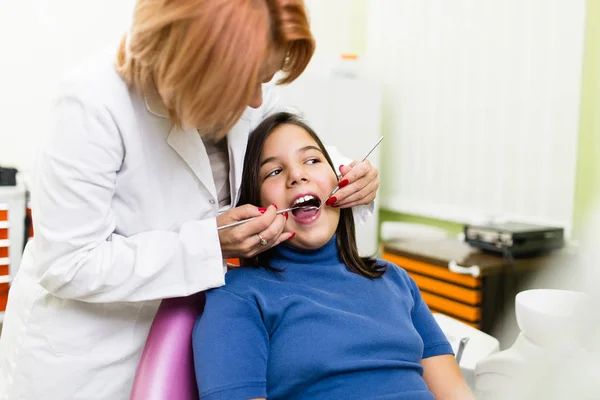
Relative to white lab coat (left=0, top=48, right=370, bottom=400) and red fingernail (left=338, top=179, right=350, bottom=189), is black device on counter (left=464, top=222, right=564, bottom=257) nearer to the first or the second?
red fingernail (left=338, top=179, right=350, bottom=189)

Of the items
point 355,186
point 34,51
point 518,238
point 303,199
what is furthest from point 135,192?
point 34,51

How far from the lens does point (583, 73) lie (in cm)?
222

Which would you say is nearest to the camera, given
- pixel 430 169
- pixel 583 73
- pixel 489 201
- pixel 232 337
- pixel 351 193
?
pixel 232 337

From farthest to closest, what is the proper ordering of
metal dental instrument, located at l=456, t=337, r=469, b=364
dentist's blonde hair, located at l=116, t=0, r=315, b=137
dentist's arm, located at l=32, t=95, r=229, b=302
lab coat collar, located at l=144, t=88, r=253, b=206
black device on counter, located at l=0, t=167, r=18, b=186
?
black device on counter, located at l=0, t=167, r=18, b=186 → metal dental instrument, located at l=456, t=337, r=469, b=364 → lab coat collar, located at l=144, t=88, r=253, b=206 → dentist's arm, located at l=32, t=95, r=229, b=302 → dentist's blonde hair, located at l=116, t=0, r=315, b=137

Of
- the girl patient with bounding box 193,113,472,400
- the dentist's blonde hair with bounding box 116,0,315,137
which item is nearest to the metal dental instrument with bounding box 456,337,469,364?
the girl patient with bounding box 193,113,472,400

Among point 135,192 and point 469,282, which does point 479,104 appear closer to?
point 469,282

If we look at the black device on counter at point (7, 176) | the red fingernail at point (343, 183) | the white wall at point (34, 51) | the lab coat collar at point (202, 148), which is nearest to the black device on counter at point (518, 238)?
the red fingernail at point (343, 183)

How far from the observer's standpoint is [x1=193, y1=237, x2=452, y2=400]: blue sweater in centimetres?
105

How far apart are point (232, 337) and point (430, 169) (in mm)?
2031

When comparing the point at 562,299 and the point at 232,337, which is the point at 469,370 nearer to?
the point at 232,337

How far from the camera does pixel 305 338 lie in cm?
111

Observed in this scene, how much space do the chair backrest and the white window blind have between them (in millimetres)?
1676

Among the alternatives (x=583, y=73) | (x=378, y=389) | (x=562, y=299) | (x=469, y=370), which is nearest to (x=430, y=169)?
(x=583, y=73)

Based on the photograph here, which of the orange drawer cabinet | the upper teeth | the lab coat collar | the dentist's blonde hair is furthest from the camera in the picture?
the orange drawer cabinet
